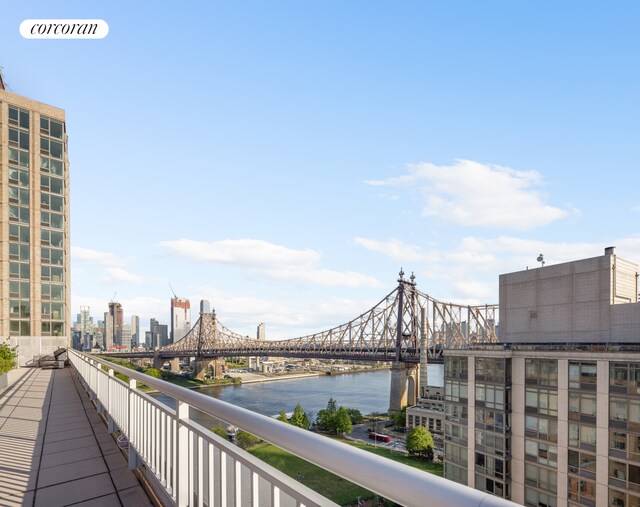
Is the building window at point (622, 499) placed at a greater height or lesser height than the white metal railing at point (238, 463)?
lesser

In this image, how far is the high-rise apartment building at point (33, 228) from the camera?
90.7 feet

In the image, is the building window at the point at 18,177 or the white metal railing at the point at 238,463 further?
the building window at the point at 18,177

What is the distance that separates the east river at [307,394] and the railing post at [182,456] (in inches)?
2241

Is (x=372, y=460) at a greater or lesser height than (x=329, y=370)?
greater

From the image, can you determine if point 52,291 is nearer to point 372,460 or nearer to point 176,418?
point 176,418

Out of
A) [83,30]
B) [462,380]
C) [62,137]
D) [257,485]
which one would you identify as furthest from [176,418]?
[62,137]

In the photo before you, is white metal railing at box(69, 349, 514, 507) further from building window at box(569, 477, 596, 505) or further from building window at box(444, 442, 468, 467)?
building window at box(444, 442, 468, 467)

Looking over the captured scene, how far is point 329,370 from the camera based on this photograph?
13362 centimetres

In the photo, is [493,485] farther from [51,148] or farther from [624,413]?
[51,148]

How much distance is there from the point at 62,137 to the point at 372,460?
36066 mm

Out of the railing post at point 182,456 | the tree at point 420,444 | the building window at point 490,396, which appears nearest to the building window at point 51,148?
the building window at point 490,396

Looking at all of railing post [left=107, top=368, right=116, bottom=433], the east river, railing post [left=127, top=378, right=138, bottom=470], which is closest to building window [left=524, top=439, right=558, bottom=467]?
railing post [left=107, top=368, right=116, bottom=433]

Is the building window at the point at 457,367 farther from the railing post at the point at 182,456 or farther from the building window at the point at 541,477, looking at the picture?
the railing post at the point at 182,456

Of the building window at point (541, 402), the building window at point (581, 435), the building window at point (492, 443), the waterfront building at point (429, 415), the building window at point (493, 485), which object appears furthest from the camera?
the waterfront building at point (429, 415)
